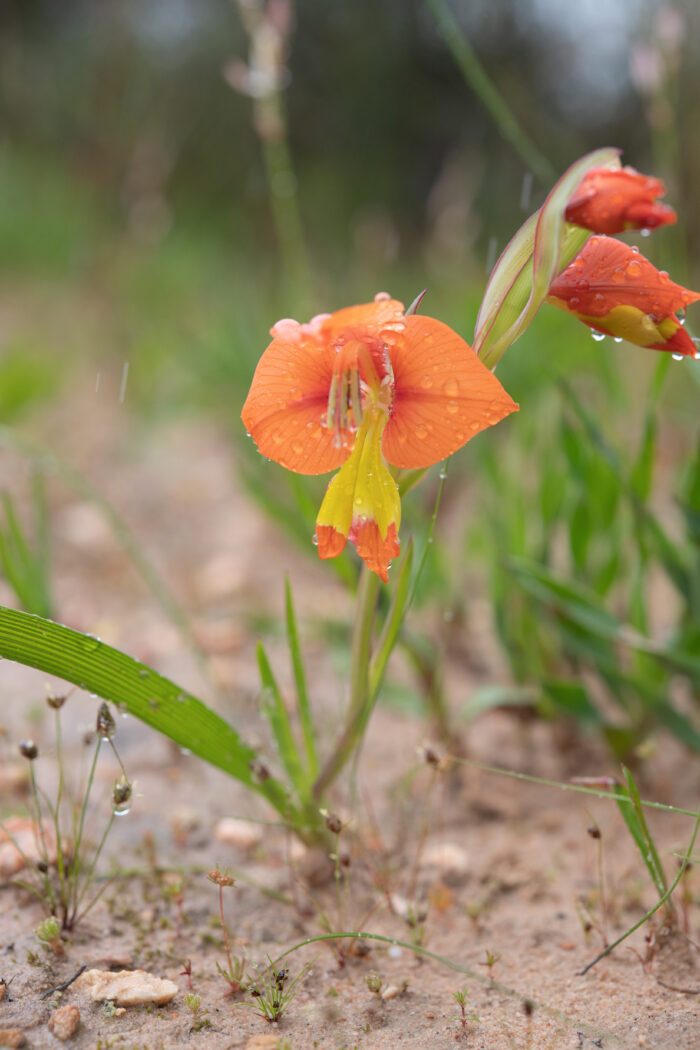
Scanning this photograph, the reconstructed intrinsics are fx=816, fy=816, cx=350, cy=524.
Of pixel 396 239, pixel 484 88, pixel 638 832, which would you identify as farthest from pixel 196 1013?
pixel 396 239

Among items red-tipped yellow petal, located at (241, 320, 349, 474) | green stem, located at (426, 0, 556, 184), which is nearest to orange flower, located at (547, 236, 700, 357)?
red-tipped yellow petal, located at (241, 320, 349, 474)

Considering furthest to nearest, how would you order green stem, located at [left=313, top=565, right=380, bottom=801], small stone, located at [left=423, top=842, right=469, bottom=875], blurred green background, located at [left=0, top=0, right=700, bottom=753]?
blurred green background, located at [left=0, top=0, right=700, bottom=753], small stone, located at [left=423, top=842, right=469, bottom=875], green stem, located at [left=313, top=565, right=380, bottom=801]

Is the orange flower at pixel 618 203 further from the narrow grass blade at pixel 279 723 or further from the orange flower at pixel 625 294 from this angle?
the narrow grass blade at pixel 279 723

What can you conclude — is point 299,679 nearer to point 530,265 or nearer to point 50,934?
point 50,934

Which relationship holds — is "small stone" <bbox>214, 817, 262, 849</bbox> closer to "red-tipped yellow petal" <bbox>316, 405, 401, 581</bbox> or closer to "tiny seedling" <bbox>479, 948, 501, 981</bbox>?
"tiny seedling" <bbox>479, 948, 501, 981</bbox>

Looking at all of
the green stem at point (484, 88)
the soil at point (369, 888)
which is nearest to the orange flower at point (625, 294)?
the green stem at point (484, 88)

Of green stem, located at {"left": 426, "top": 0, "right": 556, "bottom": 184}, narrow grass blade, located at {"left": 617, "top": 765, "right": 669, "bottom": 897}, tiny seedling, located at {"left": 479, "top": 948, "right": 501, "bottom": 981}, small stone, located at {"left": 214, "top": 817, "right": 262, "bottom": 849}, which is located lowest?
tiny seedling, located at {"left": 479, "top": 948, "right": 501, "bottom": 981}
